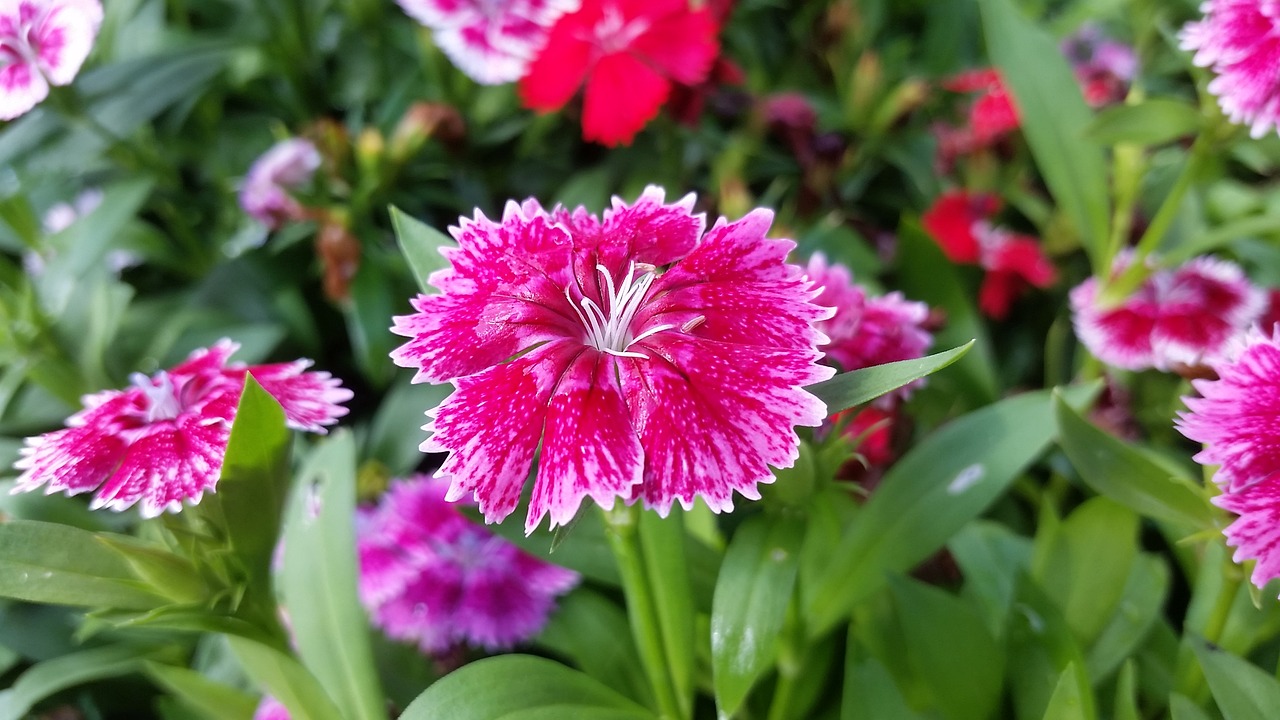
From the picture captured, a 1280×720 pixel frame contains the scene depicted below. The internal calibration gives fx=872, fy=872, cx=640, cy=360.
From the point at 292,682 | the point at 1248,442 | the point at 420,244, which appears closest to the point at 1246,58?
the point at 1248,442

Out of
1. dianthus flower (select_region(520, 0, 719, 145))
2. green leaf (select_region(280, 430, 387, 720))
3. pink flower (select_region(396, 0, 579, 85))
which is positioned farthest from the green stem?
pink flower (select_region(396, 0, 579, 85))

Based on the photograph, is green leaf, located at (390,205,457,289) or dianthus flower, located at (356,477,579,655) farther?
dianthus flower, located at (356,477,579,655)

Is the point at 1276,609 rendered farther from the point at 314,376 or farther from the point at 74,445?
the point at 74,445

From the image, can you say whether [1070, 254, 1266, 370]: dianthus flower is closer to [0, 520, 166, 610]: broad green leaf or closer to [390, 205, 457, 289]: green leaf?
[390, 205, 457, 289]: green leaf

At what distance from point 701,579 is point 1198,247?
0.78 metres

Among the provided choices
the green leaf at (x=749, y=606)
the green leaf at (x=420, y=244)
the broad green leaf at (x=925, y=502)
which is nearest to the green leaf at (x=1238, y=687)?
the broad green leaf at (x=925, y=502)

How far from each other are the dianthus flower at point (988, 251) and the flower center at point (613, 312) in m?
0.84

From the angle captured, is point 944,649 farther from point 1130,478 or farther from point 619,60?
point 619,60

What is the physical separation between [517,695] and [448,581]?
30 cm

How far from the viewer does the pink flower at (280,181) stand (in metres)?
1.27

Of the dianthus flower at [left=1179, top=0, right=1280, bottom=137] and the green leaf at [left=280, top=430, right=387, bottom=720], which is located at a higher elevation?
the dianthus flower at [left=1179, top=0, right=1280, bottom=137]

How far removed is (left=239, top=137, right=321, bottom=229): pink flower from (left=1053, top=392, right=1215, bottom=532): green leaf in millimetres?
1079

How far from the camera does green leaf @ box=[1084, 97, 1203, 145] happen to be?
100 cm

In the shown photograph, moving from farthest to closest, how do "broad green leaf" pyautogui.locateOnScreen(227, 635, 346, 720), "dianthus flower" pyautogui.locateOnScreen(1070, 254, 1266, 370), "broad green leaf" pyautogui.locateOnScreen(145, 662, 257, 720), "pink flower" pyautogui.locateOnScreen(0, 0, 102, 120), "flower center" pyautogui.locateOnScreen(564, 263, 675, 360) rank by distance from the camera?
"dianthus flower" pyautogui.locateOnScreen(1070, 254, 1266, 370)
"pink flower" pyautogui.locateOnScreen(0, 0, 102, 120)
"broad green leaf" pyautogui.locateOnScreen(145, 662, 257, 720)
"broad green leaf" pyautogui.locateOnScreen(227, 635, 346, 720)
"flower center" pyautogui.locateOnScreen(564, 263, 675, 360)
